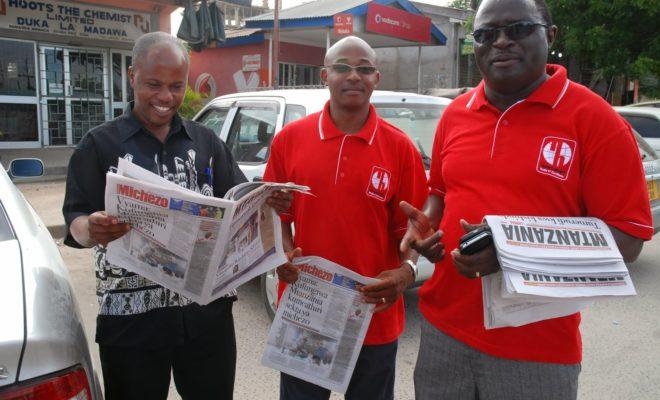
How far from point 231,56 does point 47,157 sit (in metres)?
9.99

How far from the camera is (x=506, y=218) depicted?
1.53 metres

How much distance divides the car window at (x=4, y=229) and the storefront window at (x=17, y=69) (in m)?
11.0

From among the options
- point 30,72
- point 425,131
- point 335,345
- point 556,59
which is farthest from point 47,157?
point 556,59

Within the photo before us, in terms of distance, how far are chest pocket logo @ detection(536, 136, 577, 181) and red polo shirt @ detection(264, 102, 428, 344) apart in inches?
25.5

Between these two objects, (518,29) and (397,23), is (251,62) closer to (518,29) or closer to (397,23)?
(397,23)

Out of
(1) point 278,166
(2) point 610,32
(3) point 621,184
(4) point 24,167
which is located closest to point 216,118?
(4) point 24,167

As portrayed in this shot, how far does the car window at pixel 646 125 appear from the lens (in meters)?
9.14

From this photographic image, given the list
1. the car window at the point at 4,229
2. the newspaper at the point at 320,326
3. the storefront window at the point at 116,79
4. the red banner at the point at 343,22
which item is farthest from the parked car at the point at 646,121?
the storefront window at the point at 116,79

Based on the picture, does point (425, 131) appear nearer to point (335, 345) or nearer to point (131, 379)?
point (335, 345)

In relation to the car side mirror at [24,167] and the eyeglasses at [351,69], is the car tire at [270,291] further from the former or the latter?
the eyeglasses at [351,69]

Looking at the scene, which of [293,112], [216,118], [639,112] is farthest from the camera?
[639,112]

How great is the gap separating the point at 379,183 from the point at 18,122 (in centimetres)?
1181

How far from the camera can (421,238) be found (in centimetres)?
192

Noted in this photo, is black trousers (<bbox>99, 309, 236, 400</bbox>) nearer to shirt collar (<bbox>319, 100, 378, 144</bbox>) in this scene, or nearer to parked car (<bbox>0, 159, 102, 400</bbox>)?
parked car (<bbox>0, 159, 102, 400</bbox>)
